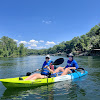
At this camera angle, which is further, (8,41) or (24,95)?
(8,41)

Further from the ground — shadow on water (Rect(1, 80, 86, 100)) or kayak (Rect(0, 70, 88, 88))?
kayak (Rect(0, 70, 88, 88))

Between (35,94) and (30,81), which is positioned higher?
(30,81)

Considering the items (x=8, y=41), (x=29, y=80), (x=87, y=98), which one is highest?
(x=8, y=41)

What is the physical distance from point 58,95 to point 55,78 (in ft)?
6.26

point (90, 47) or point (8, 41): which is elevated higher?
point (8, 41)

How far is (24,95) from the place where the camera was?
5.20 m

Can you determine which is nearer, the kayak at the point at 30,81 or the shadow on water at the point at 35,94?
the shadow on water at the point at 35,94

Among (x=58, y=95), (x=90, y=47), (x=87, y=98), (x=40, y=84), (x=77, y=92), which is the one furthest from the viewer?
(x=90, y=47)

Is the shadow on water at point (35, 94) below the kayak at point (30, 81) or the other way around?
below

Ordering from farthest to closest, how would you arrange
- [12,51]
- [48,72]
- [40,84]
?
[12,51] < [48,72] < [40,84]

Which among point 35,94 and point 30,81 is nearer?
point 35,94

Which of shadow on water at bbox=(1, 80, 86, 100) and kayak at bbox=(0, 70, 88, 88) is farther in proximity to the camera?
kayak at bbox=(0, 70, 88, 88)


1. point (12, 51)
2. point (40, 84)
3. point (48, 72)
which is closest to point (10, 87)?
point (40, 84)

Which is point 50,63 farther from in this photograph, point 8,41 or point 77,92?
point 8,41
